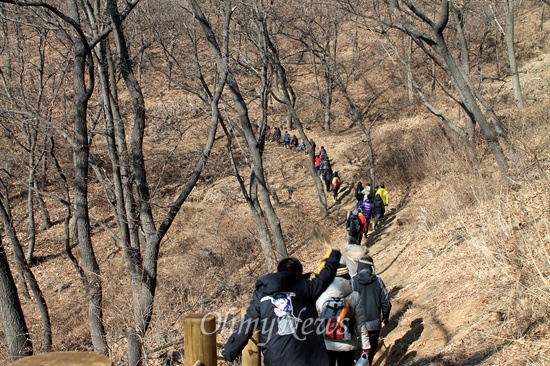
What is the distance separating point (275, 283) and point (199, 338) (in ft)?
2.28

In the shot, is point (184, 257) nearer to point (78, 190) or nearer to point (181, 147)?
point (78, 190)

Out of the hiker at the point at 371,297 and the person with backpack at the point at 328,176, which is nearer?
the hiker at the point at 371,297

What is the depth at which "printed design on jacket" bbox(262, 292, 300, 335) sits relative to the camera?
332 centimetres

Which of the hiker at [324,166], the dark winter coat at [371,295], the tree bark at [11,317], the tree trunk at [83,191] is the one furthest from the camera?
the hiker at [324,166]

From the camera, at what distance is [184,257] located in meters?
18.0

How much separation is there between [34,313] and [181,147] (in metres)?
15.8

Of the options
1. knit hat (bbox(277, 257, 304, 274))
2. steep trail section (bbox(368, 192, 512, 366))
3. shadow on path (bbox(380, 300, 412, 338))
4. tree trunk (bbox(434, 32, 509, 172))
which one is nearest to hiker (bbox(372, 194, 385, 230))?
steep trail section (bbox(368, 192, 512, 366))

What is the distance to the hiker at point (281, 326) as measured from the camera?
3321 millimetres

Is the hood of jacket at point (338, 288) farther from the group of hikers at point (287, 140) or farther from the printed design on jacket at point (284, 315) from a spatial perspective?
the group of hikers at point (287, 140)

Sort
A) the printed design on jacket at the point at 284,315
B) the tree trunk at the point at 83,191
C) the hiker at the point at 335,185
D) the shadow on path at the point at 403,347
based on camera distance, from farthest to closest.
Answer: the hiker at the point at 335,185 → the tree trunk at the point at 83,191 → the shadow on path at the point at 403,347 → the printed design on jacket at the point at 284,315

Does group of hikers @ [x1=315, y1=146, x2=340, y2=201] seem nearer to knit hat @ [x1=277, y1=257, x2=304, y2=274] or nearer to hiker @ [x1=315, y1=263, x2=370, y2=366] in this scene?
hiker @ [x1=315, y1=263, x2=370, y2=366]

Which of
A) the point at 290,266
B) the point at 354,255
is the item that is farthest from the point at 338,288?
the point at 354,255

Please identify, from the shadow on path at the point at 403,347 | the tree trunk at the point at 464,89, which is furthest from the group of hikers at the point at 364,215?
the shadow on path at the point at 403,347

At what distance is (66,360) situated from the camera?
2471mm
